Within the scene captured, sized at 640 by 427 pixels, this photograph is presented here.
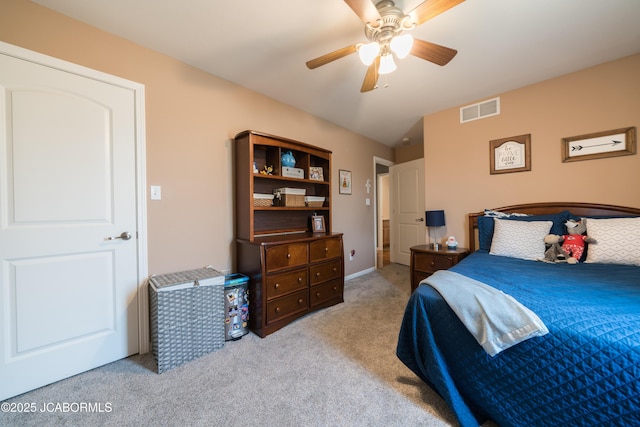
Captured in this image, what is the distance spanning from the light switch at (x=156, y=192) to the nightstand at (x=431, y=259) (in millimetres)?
2706

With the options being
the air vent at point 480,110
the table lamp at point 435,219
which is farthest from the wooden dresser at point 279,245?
the air vent at point 480,110

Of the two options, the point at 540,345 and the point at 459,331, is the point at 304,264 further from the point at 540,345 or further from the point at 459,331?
the point at 540,345

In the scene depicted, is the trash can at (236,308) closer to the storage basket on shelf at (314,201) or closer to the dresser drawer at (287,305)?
→ the dresser drawer at (287,305)

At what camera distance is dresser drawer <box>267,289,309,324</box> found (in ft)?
7.08

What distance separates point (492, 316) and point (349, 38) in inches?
79.8

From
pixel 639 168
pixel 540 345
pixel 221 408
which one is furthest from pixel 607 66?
pixel 221 408

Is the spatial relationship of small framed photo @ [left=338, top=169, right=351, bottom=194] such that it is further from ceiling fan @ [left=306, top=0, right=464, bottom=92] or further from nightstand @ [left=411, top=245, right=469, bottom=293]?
ceiling fan @ [left=306, top=0, right=464, bottom=92]

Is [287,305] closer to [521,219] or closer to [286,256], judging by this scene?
[286,256]

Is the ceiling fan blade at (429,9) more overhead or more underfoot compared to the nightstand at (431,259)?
more overhead

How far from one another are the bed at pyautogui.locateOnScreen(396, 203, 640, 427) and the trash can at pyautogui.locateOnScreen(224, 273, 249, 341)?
52.7 inches

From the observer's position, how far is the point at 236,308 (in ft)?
6.89

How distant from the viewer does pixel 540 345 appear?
1009 millimetres

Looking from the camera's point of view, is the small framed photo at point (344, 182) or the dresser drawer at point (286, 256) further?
the small framed photo at point (344, 182)

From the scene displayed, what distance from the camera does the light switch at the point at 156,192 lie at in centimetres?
196
